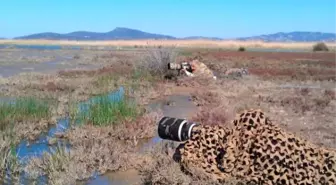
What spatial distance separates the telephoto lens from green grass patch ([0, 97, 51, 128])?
192 inches

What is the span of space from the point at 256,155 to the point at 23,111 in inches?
299

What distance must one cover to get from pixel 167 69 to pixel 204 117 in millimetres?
13811

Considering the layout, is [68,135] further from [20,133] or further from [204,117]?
[204,117]

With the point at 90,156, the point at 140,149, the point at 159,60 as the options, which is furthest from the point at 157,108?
the point at 159,60

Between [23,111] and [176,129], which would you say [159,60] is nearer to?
[23,111]

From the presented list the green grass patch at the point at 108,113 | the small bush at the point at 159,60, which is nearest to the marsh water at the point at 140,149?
the green grass patch at the point at 108,113

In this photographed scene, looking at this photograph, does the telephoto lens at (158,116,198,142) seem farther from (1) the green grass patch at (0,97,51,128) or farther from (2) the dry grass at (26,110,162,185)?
(1) the green grass patch at (0,97,51,128)

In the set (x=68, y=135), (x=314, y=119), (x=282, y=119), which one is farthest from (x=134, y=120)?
(x=314, y=119)

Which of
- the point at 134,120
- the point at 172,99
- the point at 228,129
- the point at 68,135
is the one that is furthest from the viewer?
the point at 172,99

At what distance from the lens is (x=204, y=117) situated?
42.4 ft

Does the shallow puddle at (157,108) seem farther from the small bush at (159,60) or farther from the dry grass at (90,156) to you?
the small bush at (159,60)

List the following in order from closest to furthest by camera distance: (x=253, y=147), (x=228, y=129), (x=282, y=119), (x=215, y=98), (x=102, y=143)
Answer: (x=253, y=147) < (x=228, y=129) < (x=102, y=143) < (x=282, y=119) < (x=215, y=98)

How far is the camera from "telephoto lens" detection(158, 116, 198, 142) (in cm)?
840

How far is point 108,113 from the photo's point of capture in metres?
12.6
